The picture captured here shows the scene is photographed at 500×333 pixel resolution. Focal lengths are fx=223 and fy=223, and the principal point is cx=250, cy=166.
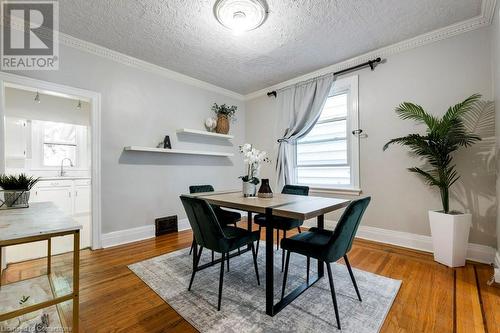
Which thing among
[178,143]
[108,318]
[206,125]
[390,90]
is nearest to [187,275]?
[108,318]

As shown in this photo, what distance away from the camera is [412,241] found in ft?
9.39

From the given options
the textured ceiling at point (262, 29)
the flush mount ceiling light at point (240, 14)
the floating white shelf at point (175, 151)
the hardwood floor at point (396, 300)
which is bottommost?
the hardwood floor at point (396, 300)

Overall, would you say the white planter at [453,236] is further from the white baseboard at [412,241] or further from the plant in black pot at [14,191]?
the plant in black pot at [14,191]

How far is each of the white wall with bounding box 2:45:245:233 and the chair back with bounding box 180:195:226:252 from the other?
1932 mm

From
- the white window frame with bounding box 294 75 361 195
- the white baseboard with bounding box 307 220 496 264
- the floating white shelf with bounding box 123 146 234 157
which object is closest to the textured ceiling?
the white window frame with bounding box 294 75 361 195

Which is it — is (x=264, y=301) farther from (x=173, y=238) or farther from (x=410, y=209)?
(x=410, y=209)

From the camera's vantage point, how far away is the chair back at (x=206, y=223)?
1.65 m

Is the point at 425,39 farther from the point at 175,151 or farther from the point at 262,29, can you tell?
the point at 175,151

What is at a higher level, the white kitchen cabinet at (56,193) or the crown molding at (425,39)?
the crown molding at (425,39)

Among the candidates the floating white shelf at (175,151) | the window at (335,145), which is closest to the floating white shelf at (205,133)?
the floating white shelf at (175,151)

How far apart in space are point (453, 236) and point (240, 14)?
314 cm

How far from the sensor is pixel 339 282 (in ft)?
6.77

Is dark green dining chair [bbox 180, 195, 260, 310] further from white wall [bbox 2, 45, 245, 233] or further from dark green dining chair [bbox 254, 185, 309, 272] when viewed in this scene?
white wall [bbox 2, 45, 245, 233]

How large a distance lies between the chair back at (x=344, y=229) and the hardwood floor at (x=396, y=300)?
567mm
